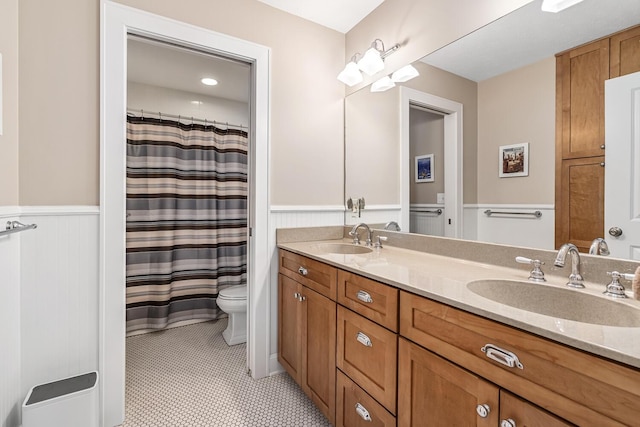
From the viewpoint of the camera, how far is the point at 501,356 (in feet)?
2.39

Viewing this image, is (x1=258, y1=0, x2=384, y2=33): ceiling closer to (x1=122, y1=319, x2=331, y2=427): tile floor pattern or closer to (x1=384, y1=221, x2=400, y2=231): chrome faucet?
(x1=384, y1=221, x2=400, y2=231): chrome faucet

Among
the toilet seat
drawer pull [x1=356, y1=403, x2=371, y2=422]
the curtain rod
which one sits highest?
the curtain rod

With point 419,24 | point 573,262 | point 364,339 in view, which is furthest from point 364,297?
point 419,24

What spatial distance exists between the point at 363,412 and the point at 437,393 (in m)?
0.43

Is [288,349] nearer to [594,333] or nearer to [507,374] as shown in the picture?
[507,374]

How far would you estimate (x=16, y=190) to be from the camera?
52.2 inches

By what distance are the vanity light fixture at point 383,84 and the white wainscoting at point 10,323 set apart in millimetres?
2019

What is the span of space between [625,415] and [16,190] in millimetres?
2104

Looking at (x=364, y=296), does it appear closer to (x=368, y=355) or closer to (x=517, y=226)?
(x=368, y=355)

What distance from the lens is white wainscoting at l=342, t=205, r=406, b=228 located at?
78.2 inches

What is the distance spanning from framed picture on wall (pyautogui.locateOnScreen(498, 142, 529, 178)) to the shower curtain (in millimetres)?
2365

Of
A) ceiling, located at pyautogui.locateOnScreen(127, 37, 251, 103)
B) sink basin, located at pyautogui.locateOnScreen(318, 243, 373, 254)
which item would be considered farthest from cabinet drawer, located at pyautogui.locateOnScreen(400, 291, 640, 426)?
ceiling, located at pyautogui.locateOnScreen(127, 37, 251, 103)

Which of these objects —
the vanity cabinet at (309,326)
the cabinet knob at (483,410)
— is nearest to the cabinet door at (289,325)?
the vanity cabinet at (309,326)

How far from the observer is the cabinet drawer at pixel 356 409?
3.60 feet
